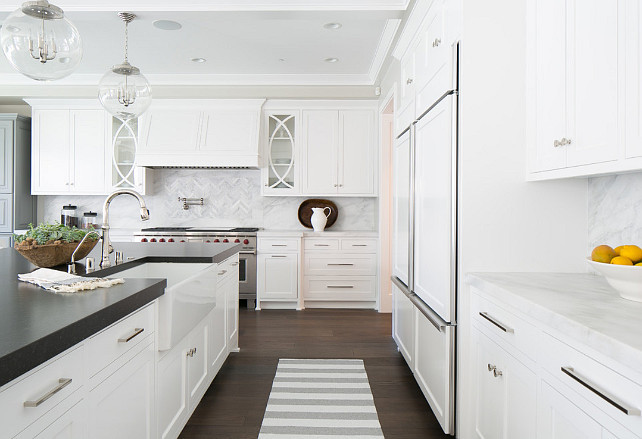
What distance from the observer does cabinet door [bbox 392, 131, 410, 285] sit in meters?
2.99

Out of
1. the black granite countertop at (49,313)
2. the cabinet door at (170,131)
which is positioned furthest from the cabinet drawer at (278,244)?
the black granite countertop at (49,313)

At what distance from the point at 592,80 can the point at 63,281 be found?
2062mm

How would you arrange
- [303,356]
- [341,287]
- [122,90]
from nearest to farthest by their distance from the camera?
[122,90], [303,356], [341,287]

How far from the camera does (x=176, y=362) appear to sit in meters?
2.04

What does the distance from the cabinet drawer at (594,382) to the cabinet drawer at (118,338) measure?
1323 mm

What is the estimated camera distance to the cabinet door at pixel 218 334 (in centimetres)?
272

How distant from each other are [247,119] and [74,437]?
4.51m

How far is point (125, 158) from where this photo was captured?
544 centimetres

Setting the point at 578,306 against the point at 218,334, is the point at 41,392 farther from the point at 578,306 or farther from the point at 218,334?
the point at 218,334

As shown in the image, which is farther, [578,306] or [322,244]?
[322,244]

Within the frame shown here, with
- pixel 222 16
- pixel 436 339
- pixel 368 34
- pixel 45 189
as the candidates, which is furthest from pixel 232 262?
pixel 45 189

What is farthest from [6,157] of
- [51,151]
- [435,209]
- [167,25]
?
[435,209]

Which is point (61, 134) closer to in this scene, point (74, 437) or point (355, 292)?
point (355, 292)

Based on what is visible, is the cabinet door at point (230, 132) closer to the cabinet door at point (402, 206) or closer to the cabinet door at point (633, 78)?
the cabinet door at point (402, 206)
